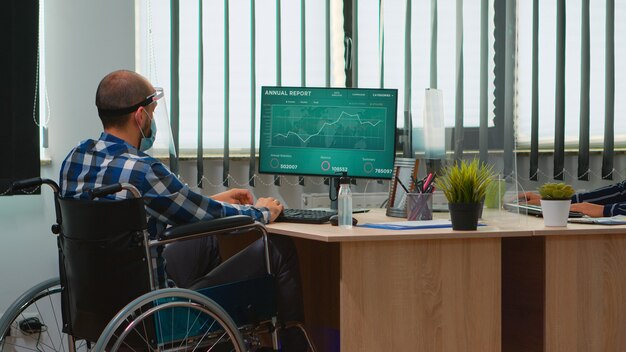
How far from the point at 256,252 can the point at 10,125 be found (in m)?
1.34

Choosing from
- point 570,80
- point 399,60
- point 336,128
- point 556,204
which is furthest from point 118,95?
point 570,80

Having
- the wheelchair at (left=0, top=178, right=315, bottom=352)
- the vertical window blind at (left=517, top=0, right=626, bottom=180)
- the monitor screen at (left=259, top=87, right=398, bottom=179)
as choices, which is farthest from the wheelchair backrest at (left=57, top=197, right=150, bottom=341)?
the vertical window blind at (left=517, top=0, right=626, bottom=180)

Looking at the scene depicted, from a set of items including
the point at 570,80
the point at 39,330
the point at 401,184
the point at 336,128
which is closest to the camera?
the point at 401,184

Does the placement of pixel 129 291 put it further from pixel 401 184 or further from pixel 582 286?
pixel 582 286

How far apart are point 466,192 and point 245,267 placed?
697 millimetres

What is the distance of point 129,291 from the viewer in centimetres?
215

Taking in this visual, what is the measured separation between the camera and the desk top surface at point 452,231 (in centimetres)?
237

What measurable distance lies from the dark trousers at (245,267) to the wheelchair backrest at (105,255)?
31 centimetres

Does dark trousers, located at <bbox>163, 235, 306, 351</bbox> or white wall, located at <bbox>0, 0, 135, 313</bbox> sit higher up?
white wall, located at <bbox>0, 0, 135, 313</bbox>

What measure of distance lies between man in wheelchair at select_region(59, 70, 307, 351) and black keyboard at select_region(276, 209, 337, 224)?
0.06 m

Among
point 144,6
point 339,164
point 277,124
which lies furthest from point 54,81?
point 339,164

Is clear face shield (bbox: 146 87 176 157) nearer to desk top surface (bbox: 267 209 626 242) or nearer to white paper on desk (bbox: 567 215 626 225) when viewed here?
desk top surface (bbox: 267 209 626 242)

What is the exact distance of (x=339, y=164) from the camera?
3.14 m

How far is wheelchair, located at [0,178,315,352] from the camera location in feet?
6.96
